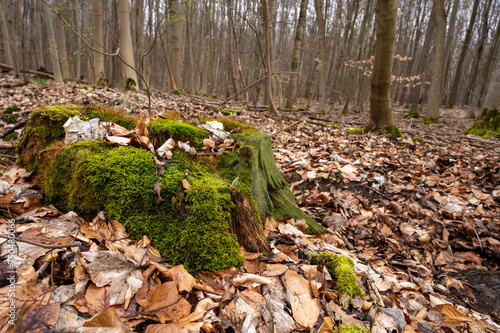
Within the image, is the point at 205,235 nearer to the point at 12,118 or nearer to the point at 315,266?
the point at 315,266

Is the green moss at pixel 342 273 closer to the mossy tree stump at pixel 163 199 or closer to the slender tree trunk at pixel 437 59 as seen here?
the mossy tree stump at pixel 163 199

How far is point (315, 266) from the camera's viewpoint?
1.69m

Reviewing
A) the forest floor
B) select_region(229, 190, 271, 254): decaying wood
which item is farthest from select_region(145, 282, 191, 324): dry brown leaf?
select_region(229, 190, 271, 254): decaying wood

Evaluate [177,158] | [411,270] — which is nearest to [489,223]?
[411,270]

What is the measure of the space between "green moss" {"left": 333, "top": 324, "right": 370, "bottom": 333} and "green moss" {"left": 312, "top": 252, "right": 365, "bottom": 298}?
0.23 m

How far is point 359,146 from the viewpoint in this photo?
541 centimetres

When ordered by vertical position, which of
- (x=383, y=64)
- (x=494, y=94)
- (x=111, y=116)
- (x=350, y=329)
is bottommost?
(x=350, y=329)

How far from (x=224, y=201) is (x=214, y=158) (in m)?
0.93

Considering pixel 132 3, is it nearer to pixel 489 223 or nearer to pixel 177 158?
pixel 177 158

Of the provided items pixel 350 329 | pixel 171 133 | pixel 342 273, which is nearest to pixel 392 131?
pixel 342 273

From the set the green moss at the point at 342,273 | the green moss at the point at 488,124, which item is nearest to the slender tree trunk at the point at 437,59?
the green moss at the point at 488,124

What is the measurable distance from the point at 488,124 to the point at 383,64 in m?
3.75

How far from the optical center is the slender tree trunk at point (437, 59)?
9.61 meters

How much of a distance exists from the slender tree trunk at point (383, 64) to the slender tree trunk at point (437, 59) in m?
5.64
